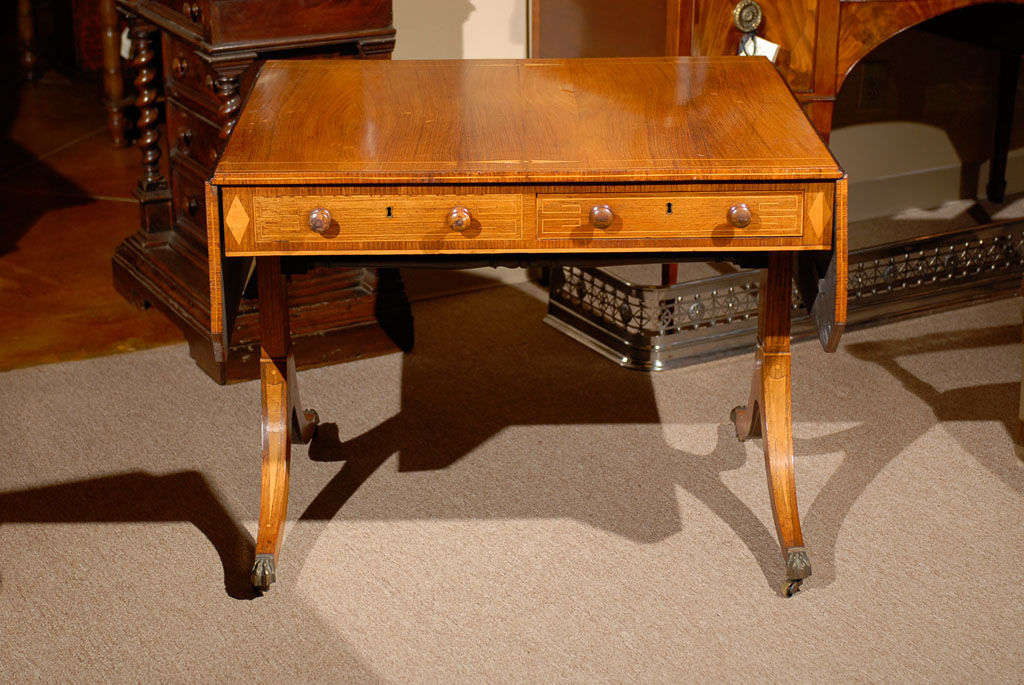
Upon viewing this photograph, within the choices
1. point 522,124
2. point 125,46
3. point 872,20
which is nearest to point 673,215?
point 522,124

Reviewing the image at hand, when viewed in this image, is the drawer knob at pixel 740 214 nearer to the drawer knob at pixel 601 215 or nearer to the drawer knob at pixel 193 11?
the drawer knob at pixel 601 215

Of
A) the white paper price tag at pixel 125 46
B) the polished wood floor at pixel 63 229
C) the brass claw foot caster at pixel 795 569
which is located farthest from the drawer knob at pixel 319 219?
the white paper price tag at pixel 125 46

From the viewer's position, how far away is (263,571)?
2535 mm

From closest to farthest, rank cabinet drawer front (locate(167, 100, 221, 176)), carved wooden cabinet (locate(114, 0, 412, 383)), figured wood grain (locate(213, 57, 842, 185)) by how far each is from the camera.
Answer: figured wood grain (locate(213, 57, 842, 185)), carved wooden cabinet (locate(114, 0, 412, 383)), cabinet drawer front (locate(167, 100, 221, 176))

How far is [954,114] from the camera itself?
15.1ft

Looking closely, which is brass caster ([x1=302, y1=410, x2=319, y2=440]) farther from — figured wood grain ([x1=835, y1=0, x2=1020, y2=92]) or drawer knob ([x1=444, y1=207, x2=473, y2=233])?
figured wood grain ([x1=835, y1=0, x2=1020, y2=92])

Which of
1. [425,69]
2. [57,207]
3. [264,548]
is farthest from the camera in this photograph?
[57,207]

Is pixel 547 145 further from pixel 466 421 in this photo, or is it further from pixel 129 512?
pixel 129 512

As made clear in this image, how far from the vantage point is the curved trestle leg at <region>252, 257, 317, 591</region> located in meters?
2.64

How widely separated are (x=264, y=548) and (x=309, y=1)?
4.89 feet

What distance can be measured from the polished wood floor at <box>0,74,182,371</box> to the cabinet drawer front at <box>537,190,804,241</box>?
199cm

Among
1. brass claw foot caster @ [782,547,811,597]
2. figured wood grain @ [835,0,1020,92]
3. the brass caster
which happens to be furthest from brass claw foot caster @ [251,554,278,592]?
figured wood grain @ [835,0,1020,92]

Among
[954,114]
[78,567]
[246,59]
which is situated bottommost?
[78,567]

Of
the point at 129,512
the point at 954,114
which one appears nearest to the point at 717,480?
the point at 129,512
